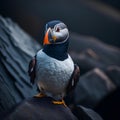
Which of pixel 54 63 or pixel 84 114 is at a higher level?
pixel 54 63

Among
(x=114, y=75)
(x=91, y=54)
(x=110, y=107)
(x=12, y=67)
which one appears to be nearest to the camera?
(x=12, y=67)

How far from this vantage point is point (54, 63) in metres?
2.76

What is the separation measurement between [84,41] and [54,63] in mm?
4587

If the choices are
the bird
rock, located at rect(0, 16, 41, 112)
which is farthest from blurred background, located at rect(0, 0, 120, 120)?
the bird

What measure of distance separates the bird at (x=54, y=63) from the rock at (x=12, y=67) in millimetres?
430

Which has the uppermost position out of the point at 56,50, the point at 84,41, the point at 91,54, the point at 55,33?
the point at 55,33

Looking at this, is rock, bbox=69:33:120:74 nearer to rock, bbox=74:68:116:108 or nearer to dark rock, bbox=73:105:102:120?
rock, bbox=74:68:116:108

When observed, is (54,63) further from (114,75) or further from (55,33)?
(114,75)

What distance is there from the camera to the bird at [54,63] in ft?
8.96

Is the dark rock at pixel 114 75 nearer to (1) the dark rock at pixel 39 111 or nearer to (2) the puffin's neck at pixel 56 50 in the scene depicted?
(1) the dark rock at pixel 39 111

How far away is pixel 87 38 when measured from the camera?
294 inches

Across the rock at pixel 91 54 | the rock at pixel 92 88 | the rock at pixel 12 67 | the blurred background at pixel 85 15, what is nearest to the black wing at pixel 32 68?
the rock at pixel 12 67

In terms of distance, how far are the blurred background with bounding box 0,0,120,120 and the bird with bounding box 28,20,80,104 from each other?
0.47 meters

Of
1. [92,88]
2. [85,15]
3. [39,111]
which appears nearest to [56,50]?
[39,111]
